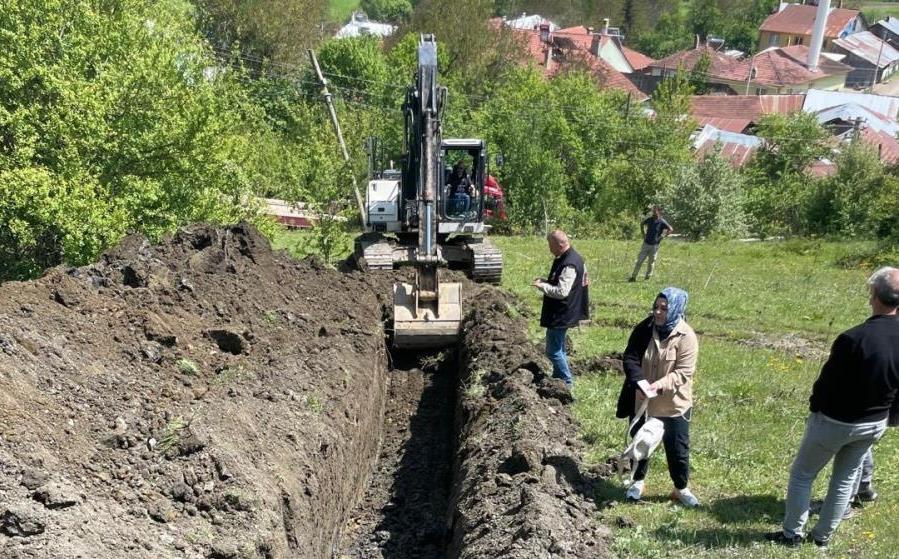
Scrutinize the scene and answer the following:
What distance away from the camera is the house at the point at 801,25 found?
93750 millimetres

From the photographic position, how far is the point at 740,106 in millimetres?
60094

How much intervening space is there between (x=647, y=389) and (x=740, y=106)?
58.2 m

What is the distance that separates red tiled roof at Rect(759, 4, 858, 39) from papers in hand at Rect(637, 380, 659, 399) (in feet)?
325

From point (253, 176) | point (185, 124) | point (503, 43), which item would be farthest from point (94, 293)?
point (503, 43)

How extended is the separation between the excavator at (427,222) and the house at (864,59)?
3164 inches

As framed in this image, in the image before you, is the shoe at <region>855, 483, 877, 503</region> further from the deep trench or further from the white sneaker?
the deep trench

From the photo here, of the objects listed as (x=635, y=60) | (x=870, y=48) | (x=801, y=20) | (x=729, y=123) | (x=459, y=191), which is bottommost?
(x=729, y=123)

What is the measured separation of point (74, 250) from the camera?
14.8 m

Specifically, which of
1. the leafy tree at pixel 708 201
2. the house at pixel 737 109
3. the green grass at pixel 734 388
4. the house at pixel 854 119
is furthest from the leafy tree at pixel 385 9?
the green grass at pixel 734 388

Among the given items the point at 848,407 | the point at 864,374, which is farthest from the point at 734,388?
the point at 864,374

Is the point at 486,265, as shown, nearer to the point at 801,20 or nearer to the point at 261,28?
the point at 261,28

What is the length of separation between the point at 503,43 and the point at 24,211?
4250 cm

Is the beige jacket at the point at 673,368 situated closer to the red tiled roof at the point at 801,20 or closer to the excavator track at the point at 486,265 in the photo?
the excavator track at the point at 486,265

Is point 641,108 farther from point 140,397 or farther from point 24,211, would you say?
point 140,397
